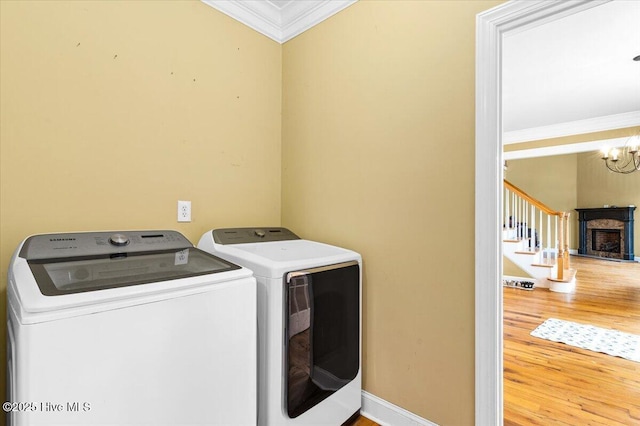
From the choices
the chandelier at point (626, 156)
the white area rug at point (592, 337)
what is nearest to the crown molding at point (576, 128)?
the chandelier at point (626, 156)

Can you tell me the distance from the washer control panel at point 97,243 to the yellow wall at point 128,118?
0.15 metres

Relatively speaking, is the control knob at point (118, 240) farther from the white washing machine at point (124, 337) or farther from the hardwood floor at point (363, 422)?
the hardwood floor at point (363, 422)

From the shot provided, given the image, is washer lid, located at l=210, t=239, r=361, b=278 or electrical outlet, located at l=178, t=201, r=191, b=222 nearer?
washer lid, located at l=210, t=239, r=361, b=278

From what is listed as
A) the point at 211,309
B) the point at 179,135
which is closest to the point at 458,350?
the point at 211,309

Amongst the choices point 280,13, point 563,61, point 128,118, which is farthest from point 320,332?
point 563,61

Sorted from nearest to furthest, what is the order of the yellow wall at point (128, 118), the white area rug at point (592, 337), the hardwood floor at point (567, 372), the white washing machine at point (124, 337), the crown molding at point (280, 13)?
the white washing machine at point (124, 337) < the yellow wall at point (128, 118) < the hardwood floor at point (567, 372) < the crown molding at point (280, 13) < the white area rug at point (592, 337)

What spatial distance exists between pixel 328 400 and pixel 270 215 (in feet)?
4.13

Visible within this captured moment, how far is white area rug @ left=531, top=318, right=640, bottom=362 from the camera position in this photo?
2576mm

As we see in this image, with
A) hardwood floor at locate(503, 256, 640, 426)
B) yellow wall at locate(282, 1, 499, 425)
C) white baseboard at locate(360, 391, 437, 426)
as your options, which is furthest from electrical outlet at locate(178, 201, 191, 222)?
hardwood floor at locate(503, 256, 640, 426)

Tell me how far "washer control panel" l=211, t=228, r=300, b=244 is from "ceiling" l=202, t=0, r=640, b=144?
1428 mm

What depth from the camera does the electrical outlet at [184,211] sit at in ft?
5.84

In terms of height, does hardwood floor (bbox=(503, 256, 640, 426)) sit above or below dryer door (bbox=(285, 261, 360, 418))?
below

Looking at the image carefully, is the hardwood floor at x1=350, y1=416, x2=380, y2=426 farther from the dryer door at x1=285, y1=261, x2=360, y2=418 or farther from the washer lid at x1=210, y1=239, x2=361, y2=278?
the washer lid at x1=210, y1=239, x2=361, y2=278

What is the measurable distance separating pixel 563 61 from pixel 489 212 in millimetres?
3058
